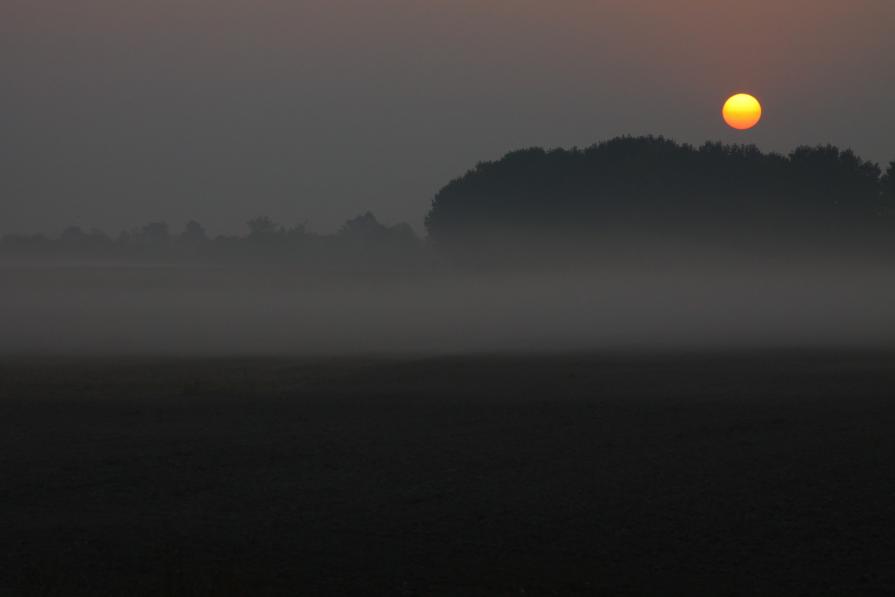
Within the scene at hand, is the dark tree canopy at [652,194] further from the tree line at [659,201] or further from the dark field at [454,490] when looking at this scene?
the dark field at [454,490]

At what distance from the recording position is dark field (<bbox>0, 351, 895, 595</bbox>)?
35.7 ft

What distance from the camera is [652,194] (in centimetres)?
10844


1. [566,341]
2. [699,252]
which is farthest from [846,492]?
[699,252]

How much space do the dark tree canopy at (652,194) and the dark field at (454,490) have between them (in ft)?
261

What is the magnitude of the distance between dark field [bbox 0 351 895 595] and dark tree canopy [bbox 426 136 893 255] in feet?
261

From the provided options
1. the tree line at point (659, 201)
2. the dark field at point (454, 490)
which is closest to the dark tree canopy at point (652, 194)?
the tree line at point (659, 201)

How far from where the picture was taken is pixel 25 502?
13.9m

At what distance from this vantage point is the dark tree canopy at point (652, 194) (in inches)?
3944

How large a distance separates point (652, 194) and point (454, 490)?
9713 centimetres

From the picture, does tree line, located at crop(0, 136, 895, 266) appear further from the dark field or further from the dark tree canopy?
the dark field

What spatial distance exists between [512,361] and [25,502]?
69.0 ft

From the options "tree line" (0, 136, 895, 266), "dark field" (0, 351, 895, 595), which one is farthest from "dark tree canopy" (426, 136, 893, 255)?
"dark field" (0, 351, 895, 595)

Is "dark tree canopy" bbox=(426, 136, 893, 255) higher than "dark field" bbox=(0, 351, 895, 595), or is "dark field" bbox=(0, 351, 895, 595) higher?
"dark tree canopy" bbox=(426, 136, 893, 255)

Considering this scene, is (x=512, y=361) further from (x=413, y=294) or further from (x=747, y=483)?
(x=413, y=294)
